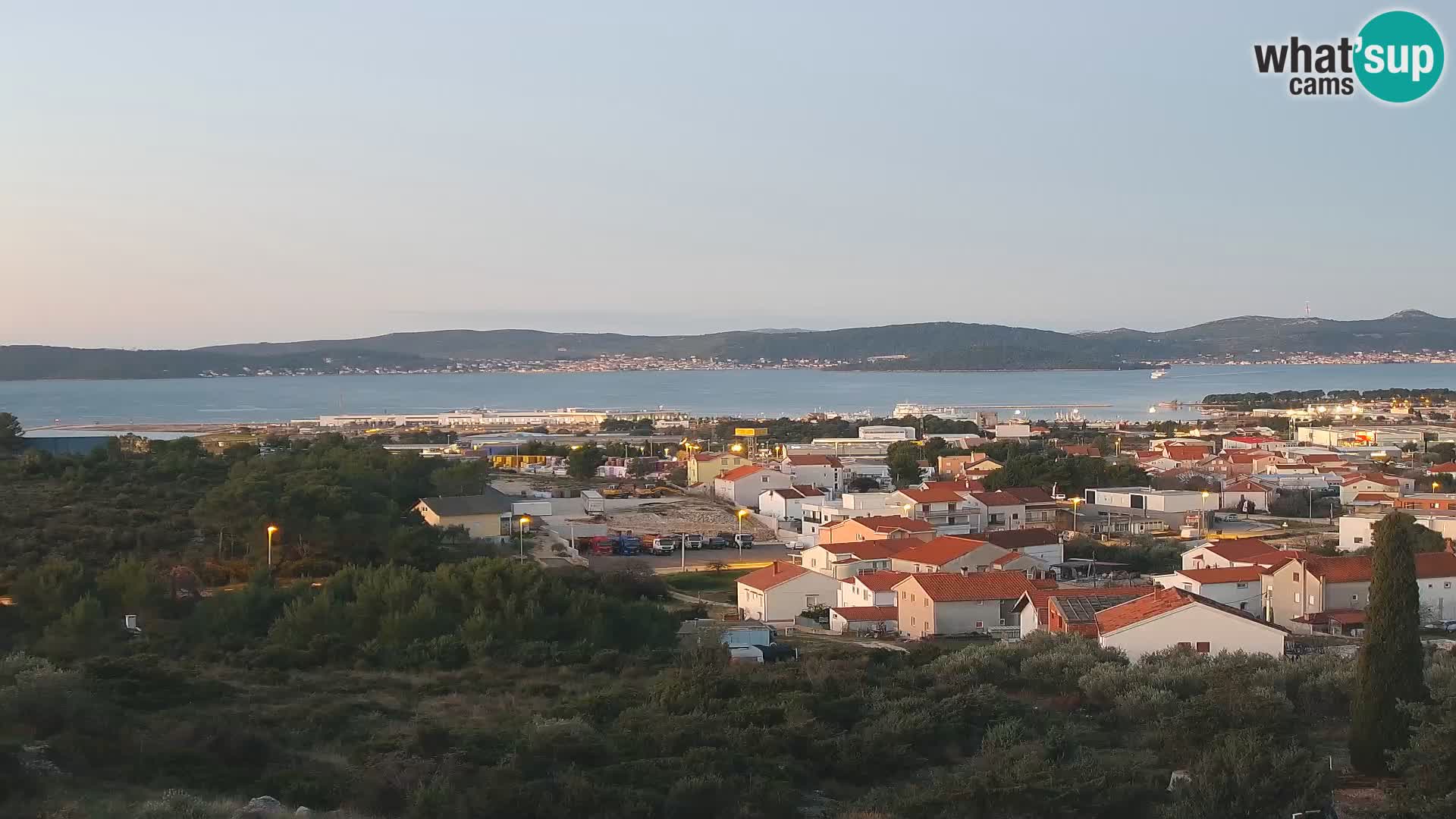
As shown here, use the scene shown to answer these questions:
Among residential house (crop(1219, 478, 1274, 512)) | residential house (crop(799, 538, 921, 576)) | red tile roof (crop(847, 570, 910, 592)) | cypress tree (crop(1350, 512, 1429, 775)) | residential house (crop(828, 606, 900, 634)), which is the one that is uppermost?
cypress tree (crop(1350, 512, 1429, 775))

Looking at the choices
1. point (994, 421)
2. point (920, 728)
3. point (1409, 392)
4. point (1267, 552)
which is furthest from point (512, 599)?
point (1409, 392)

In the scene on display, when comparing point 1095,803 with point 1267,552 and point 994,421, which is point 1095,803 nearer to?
point 1267,552

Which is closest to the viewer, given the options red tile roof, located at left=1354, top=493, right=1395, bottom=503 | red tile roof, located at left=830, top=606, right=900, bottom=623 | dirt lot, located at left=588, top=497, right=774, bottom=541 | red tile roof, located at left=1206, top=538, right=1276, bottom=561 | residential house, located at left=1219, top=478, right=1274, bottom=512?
red tile roof, located at left=830, top=606, right=900, bottom=623

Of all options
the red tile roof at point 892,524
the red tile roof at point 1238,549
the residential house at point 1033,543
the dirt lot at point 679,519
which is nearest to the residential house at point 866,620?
the residential house at point 1033,543

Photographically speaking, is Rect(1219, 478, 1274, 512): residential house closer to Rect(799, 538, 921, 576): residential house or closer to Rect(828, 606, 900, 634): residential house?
Rect(799, 538, 921, 576): residential house

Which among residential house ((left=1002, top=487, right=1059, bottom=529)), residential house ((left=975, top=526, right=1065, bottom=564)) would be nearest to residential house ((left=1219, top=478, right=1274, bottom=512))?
residential house ((left=1002, top=487, right=1059, bottom=529))

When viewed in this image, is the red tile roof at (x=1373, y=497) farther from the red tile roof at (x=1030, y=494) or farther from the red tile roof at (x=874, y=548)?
the red tile roof at (x=874, y=548)

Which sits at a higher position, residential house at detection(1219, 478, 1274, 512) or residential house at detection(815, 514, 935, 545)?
residential house at detection(815, 514, 935, 545)
